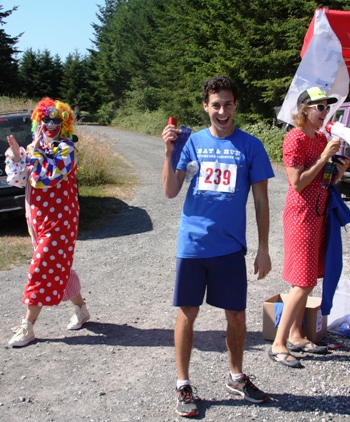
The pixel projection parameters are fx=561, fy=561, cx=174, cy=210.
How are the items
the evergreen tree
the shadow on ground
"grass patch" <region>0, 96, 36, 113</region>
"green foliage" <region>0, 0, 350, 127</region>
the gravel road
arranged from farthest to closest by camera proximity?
the evergreen tree, "green foliage" <region>0, 0, 350, 127</region>, "grass patch" <region>0, 96, 36, 113</region>, the shadow on ground, the gravel road

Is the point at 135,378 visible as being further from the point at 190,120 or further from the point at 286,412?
the point at 190,120

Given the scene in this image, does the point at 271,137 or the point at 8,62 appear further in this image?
the point at 8,62

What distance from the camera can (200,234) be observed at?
3.35 m

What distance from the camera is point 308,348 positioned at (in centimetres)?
428

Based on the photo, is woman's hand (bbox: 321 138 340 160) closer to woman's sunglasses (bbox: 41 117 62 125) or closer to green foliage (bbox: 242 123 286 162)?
woman's sunglasses (bbox: 41 117 62 125)

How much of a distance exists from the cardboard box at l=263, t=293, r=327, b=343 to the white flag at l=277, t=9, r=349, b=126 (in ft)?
4.88

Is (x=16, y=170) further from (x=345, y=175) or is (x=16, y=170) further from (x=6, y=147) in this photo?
(x=345, y=175)

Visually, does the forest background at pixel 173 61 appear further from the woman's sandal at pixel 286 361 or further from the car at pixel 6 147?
the woman's sandal at pixel 286 361

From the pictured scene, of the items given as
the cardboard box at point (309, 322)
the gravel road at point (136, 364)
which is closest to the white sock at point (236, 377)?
the gravel road at point (136, 364)

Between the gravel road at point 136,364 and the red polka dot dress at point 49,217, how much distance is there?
0.45 metres

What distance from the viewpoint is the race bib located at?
3334mm

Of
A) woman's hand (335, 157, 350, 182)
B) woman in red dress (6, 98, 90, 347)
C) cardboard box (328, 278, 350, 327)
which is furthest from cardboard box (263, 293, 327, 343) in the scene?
woman in red dress (6, 98, 90, 347)

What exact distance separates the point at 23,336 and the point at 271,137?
18.1 metres

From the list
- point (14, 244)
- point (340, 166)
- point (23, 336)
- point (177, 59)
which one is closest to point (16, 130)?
point (14, 244)
